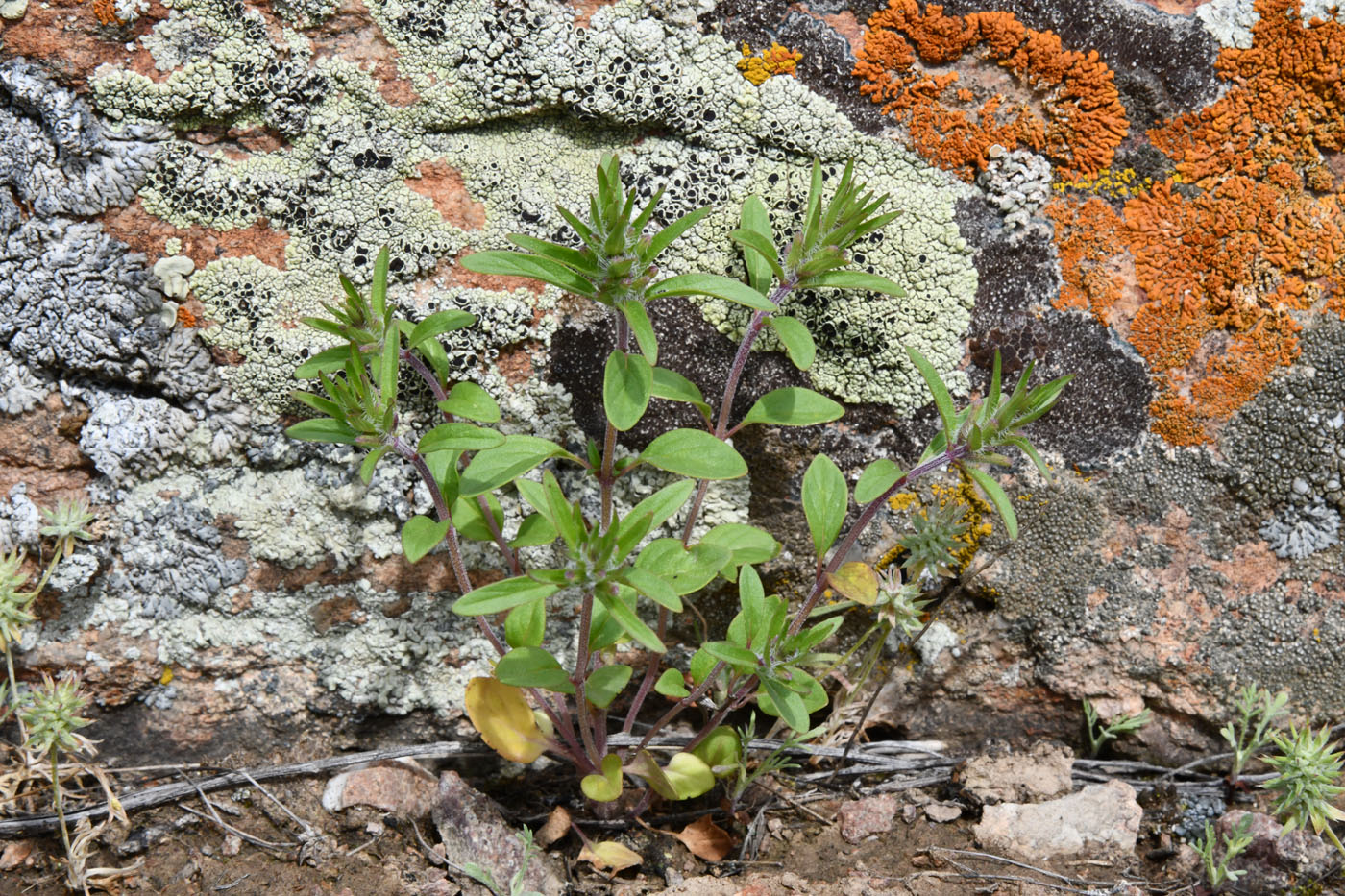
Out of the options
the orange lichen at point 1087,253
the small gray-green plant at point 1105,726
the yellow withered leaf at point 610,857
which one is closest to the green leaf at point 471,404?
the yellow withered leaf at point 610,857

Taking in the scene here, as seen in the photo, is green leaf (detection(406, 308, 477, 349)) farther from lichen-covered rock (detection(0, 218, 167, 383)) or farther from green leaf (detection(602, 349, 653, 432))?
lichen-covered rock (detection(0, 218, 167, 383))

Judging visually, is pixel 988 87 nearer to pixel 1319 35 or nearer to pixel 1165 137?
pixel 1165 137

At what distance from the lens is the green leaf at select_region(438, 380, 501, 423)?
84.7 inches

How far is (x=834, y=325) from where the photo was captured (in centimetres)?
266

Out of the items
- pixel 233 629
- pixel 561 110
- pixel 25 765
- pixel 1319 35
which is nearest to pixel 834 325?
pixel 561 110

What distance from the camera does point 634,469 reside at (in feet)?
8.84

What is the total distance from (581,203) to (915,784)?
6.50ft

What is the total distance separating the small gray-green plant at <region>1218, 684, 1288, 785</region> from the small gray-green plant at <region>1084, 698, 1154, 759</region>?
0.22 meters

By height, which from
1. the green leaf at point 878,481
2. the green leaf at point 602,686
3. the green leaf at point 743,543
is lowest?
the green leaf at point 602,686

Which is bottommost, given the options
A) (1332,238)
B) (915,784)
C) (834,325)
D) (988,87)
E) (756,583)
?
(915,784)

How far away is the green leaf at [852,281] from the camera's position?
86.6 inches

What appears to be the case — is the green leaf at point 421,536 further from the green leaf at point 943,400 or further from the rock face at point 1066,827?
the rock face at point 1066,827

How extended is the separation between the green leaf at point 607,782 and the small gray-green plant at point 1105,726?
4.79 feet

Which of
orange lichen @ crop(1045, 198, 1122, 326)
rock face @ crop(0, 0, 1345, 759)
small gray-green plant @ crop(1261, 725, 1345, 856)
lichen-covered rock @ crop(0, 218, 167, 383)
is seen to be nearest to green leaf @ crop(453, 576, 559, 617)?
rock face @ crop(0, 0, 1345, 759)
